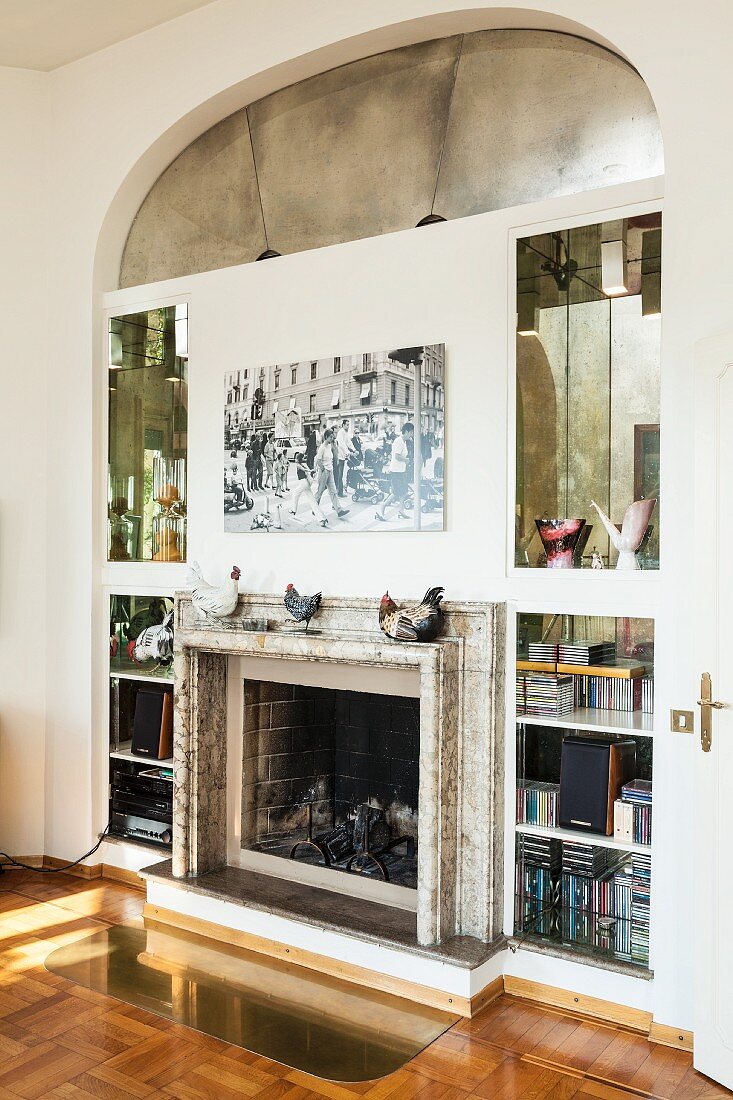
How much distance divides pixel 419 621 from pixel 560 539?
0.58 meters

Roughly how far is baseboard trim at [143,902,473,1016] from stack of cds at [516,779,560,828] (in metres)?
0.62

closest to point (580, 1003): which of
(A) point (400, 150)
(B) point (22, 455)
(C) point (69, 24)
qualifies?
(A) point (400, 150)

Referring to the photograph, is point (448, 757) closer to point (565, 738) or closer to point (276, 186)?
point (565, 738)

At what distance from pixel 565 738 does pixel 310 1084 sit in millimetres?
1367

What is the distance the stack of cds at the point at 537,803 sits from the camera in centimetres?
328

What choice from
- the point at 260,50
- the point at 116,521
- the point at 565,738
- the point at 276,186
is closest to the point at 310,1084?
the point at 565,738

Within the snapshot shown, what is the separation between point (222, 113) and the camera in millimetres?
4297

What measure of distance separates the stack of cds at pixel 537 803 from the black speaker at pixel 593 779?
6 centimetres

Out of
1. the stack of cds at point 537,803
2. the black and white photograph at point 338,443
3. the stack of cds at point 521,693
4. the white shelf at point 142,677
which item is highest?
the black and white photograph at point 338,443

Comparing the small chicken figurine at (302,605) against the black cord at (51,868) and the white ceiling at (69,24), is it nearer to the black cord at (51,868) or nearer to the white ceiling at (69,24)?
the black cord at (51,868)

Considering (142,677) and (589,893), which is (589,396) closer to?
(589,893)

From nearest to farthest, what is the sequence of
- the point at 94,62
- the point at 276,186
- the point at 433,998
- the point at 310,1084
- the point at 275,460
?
the point at 310,1084, the point at 433,998, the point at 275,460, the point at 276,186, the point at 94,62

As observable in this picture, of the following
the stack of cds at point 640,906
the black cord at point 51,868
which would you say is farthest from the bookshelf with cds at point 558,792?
the black cord at point 51,868

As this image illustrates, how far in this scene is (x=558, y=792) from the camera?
326cm
